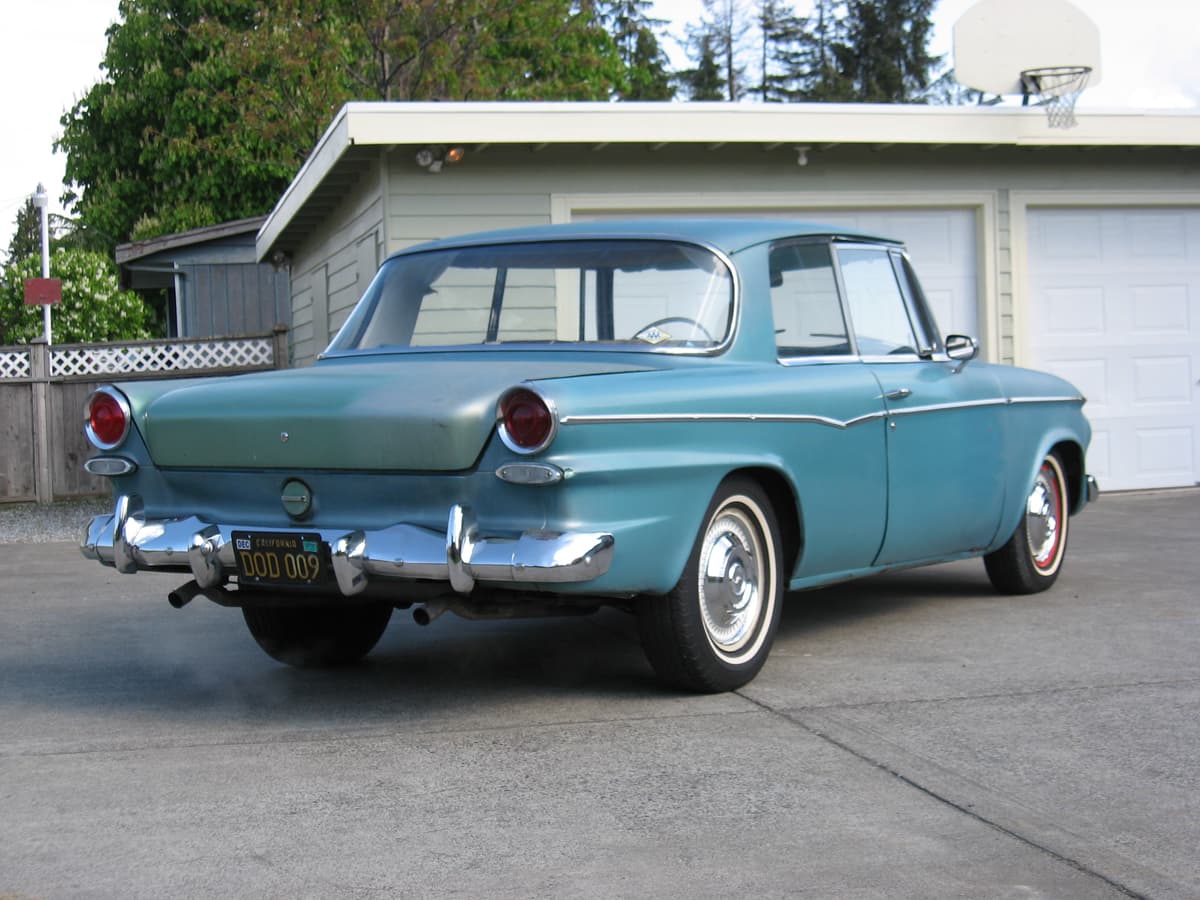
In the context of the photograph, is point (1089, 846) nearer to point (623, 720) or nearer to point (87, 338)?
point (623, 720)

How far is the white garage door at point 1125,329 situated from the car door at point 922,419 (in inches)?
246

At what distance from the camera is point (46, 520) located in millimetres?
13805

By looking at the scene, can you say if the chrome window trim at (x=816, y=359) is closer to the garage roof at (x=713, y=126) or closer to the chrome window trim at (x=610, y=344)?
the chrome window trim at (x=610, y=344)

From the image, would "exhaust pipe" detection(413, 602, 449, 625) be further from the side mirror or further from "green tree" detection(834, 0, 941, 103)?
"green tree" detection(834, 0, 941, 103)

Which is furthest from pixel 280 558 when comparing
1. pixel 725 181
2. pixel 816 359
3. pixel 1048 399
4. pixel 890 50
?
pixel 890 50

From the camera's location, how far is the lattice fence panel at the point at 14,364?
1573 centimetres

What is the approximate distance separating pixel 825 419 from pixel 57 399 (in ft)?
39.6

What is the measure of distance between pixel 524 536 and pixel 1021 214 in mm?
9158

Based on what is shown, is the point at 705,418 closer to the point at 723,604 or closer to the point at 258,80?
the point at 723,604

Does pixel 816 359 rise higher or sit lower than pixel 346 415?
higher

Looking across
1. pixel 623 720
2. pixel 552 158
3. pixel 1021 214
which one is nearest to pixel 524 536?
pixel 623 720

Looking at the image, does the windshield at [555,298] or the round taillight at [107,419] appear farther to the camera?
the windshield at [555,298]

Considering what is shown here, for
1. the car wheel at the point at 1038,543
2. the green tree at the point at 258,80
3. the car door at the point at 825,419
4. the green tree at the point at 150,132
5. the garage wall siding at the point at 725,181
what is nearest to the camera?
the car door at the point at 825,419

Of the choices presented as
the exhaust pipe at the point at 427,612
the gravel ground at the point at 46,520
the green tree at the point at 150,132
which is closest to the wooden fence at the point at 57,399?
the gravel ground at the point at 46,520
